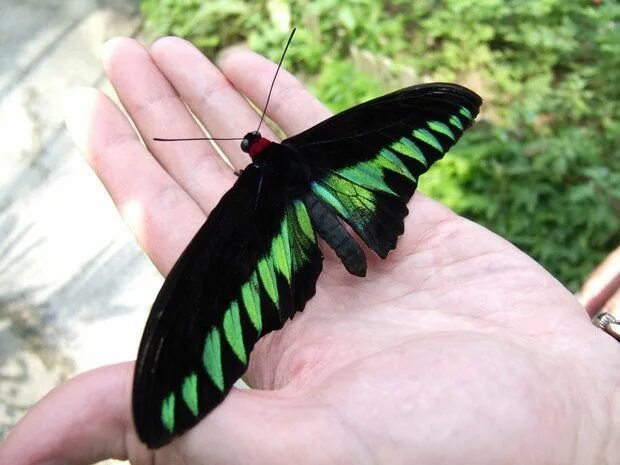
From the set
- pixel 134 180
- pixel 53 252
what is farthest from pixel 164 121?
pixel 53 252

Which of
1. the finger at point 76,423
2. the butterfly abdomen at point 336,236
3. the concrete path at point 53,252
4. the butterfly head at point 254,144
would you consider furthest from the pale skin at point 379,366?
the concrete path at point 53,252

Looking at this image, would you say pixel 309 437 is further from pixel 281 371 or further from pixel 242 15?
pixel 242 15

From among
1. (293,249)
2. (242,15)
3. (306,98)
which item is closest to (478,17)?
(242,15)

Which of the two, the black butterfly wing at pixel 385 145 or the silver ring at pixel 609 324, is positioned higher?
the black butterfly wing at pixel 385 145

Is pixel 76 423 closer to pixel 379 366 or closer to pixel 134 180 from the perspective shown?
pixel 379 366

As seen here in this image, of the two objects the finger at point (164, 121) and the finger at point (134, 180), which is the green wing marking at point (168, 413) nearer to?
the finger at point (134, 180)
